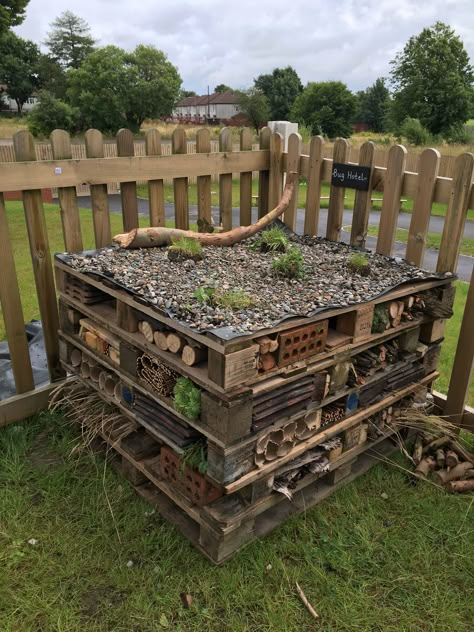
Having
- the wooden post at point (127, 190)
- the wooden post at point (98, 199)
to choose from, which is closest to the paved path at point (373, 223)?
the wooden post at point (127, 190)

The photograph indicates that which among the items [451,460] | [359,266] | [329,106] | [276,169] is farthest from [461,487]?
A: [329,106]

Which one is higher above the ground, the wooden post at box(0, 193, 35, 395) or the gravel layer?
the gravel layer

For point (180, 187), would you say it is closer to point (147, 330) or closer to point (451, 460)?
point (147, 330)

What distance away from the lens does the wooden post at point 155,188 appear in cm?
342

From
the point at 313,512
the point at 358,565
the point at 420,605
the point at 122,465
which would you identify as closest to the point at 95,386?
the point at 122,465

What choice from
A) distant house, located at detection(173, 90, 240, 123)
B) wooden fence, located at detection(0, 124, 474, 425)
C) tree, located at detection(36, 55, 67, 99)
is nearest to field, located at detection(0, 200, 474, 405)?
wooden fence, located at detection(0, 124, 474, 425)

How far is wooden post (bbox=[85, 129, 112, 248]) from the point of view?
127 inches

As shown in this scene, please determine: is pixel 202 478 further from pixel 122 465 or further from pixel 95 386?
pixel 95 386

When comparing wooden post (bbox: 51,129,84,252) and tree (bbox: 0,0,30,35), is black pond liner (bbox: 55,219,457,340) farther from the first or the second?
tree (bbox: 0,0,30,35)

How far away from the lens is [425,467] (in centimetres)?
315

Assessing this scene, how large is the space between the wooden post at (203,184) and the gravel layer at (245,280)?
0.48 metres

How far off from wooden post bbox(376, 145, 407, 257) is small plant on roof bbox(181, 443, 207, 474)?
6.57 ft

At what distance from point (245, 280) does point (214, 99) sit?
113017 mm

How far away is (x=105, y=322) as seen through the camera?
281 cm
